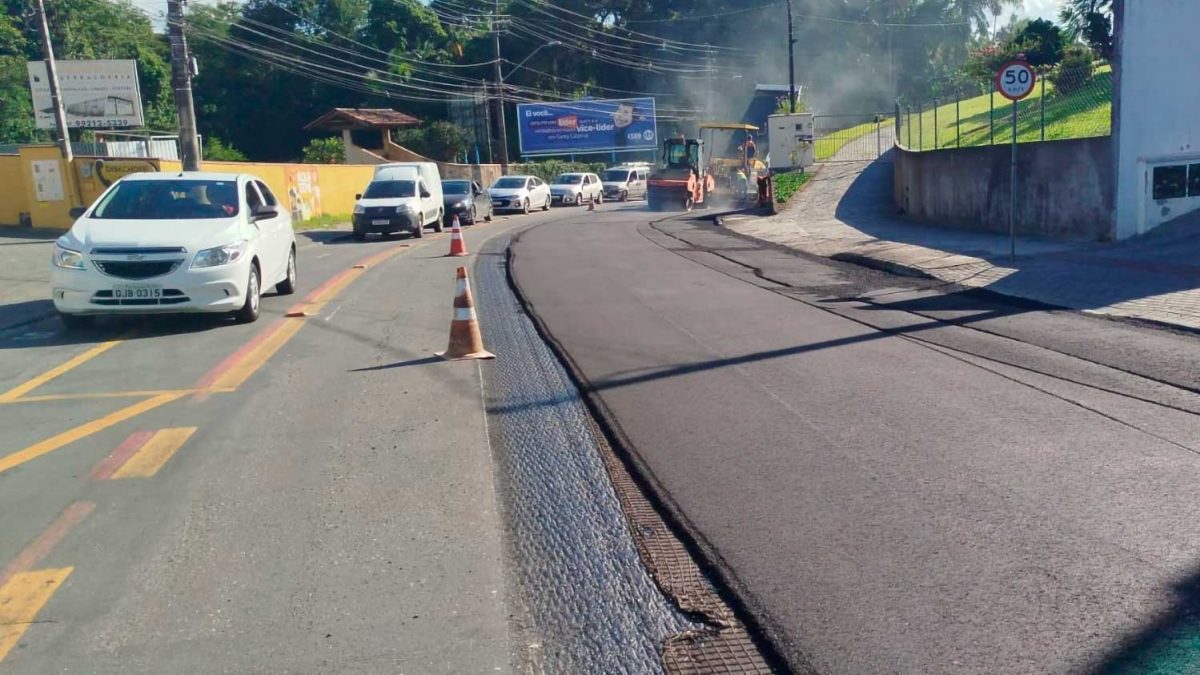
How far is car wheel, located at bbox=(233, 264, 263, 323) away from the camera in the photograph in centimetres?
1214

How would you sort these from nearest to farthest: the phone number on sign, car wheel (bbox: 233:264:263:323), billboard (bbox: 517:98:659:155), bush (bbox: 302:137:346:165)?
car wheel (bbox: 233:264:263:323)
the phone number on sign
bush (bbox: 302:137:346:165)
billboard (bbox: 517:98:659:155)

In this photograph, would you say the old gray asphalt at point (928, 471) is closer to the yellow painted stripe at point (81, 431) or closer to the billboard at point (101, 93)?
the yellow painted stripe at point (81, 431)

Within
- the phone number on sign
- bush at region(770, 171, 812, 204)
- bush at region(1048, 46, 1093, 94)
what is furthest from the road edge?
the phone number on sign

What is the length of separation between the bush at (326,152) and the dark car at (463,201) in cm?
2459

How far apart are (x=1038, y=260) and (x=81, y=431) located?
44.0ft

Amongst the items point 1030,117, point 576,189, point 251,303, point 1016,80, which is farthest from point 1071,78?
point 576,189

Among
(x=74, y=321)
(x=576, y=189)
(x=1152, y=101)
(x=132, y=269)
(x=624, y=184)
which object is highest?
(x=1152, y=101)

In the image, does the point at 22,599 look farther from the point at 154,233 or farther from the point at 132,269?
the point at 154,233

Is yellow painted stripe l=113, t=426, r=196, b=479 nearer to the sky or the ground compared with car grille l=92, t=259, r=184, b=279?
nearer to the ground

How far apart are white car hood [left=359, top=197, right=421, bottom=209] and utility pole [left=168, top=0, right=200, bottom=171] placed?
13.2 feet

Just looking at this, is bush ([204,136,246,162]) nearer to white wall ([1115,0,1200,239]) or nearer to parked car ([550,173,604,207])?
parked car ([550,173,604,207])

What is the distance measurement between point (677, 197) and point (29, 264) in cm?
2344

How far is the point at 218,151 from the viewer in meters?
60.8

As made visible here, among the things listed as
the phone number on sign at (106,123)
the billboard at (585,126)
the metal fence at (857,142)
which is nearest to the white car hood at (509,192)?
the metal fence at (857,142)
